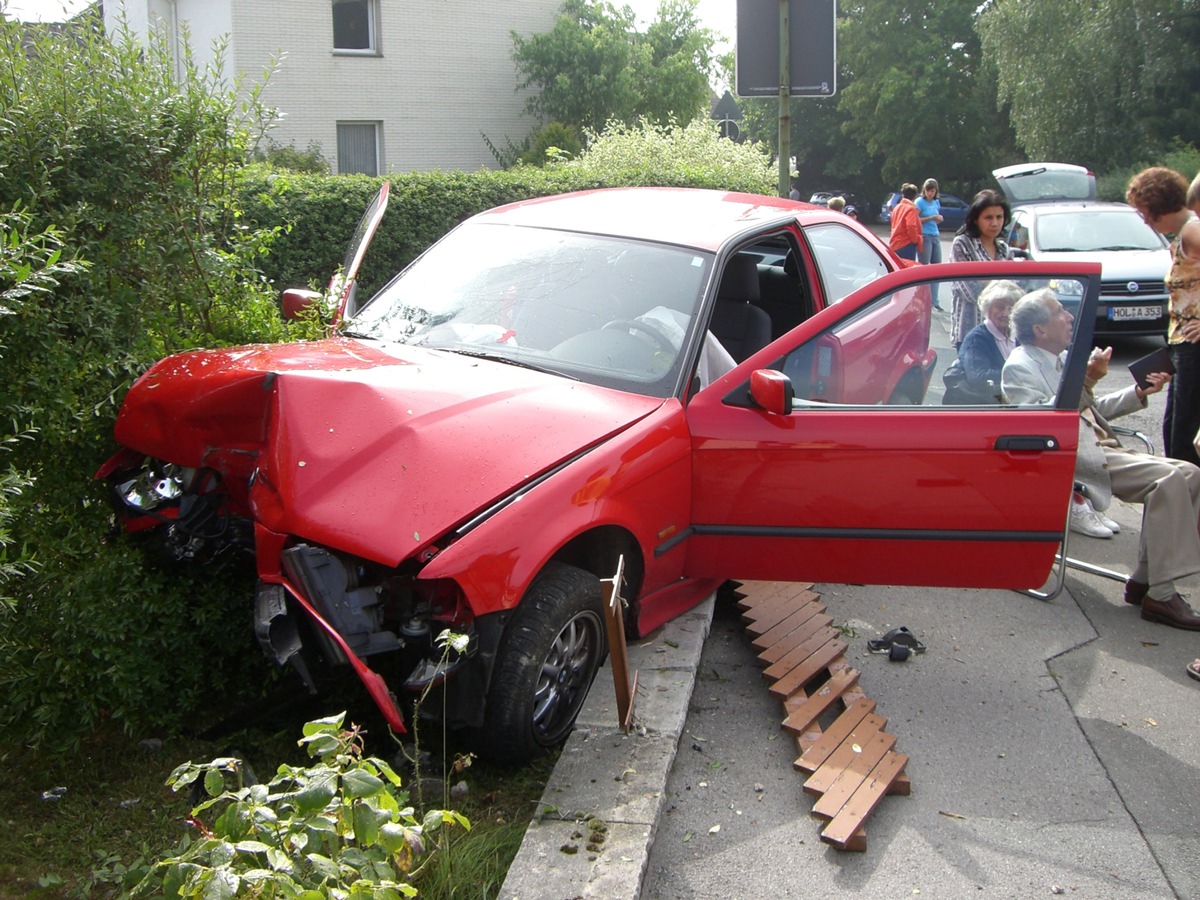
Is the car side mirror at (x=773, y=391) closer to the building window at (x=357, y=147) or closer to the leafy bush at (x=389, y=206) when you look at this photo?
the leafy bush at (x=389, y=206)

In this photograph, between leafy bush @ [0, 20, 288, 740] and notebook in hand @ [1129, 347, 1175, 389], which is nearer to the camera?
leafy bush @ [0, 20, 288, 740]

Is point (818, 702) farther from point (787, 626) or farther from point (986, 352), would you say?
point (986, 352)

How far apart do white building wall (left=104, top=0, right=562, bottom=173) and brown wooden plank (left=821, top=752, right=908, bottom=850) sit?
21155 mm

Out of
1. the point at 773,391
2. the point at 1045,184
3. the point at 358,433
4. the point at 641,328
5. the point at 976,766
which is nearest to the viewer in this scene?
the point at 358,433

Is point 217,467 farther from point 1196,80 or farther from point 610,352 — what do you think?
point 1196,80

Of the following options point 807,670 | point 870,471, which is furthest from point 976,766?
point 870,471

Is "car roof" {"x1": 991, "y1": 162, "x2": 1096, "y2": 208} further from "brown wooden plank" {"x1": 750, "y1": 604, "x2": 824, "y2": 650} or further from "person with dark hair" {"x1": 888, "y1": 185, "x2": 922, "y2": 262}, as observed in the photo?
"brown wooden plank" {"x1": 750, "y1": 604, "x2": 824, "y2": 650}

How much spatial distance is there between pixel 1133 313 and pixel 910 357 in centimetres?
872

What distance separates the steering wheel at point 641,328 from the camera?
4.52 meters

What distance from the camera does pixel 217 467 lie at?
12.1 ft

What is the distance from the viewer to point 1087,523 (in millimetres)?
6410

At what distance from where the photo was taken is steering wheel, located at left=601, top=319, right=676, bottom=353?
178 inches

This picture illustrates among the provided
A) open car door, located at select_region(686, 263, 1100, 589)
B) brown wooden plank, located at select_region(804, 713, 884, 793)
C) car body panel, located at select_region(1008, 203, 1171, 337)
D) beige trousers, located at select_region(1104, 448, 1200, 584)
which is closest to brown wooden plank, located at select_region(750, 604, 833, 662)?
open car door, located at select_region(686, 263, 1100, 589)

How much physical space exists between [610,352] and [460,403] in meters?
0.86
